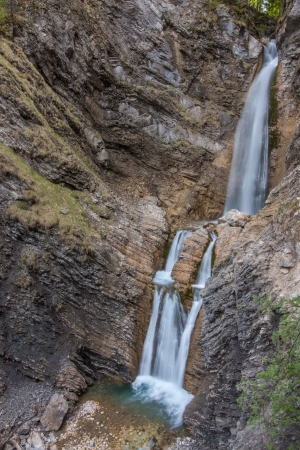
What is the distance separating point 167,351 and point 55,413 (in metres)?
3.95

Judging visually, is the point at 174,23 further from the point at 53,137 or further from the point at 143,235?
A: the point at 143,235

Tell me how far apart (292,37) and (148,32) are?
9.79m

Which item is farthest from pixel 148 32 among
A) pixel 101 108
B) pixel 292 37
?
pixel 292 37

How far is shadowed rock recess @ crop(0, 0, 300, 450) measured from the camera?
27.5ft

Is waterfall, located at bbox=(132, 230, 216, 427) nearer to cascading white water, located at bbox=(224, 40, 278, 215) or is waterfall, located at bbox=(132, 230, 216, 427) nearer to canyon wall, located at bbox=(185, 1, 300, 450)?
canyon wall, located at bbox=(185, 1, 300, 450)

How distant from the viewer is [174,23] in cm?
2178

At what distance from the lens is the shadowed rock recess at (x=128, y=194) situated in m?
8.38

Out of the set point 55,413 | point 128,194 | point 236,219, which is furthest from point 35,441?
point 128,194

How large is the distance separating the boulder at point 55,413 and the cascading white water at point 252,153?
1372cm

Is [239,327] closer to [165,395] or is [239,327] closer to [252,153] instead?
[165,395]

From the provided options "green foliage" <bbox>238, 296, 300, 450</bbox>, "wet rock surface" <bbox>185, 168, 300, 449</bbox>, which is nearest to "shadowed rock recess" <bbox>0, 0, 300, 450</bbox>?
"wet rock surface" <bbox>185, 168, 300, 449</bbox>

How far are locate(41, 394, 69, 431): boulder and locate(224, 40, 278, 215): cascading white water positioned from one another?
1372cm

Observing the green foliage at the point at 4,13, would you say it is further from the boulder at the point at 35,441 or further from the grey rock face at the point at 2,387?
the boulder at the point at 35,441

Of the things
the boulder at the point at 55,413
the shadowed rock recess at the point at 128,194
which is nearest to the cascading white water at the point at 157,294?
the shadowed rock recess at the point at 128,194
